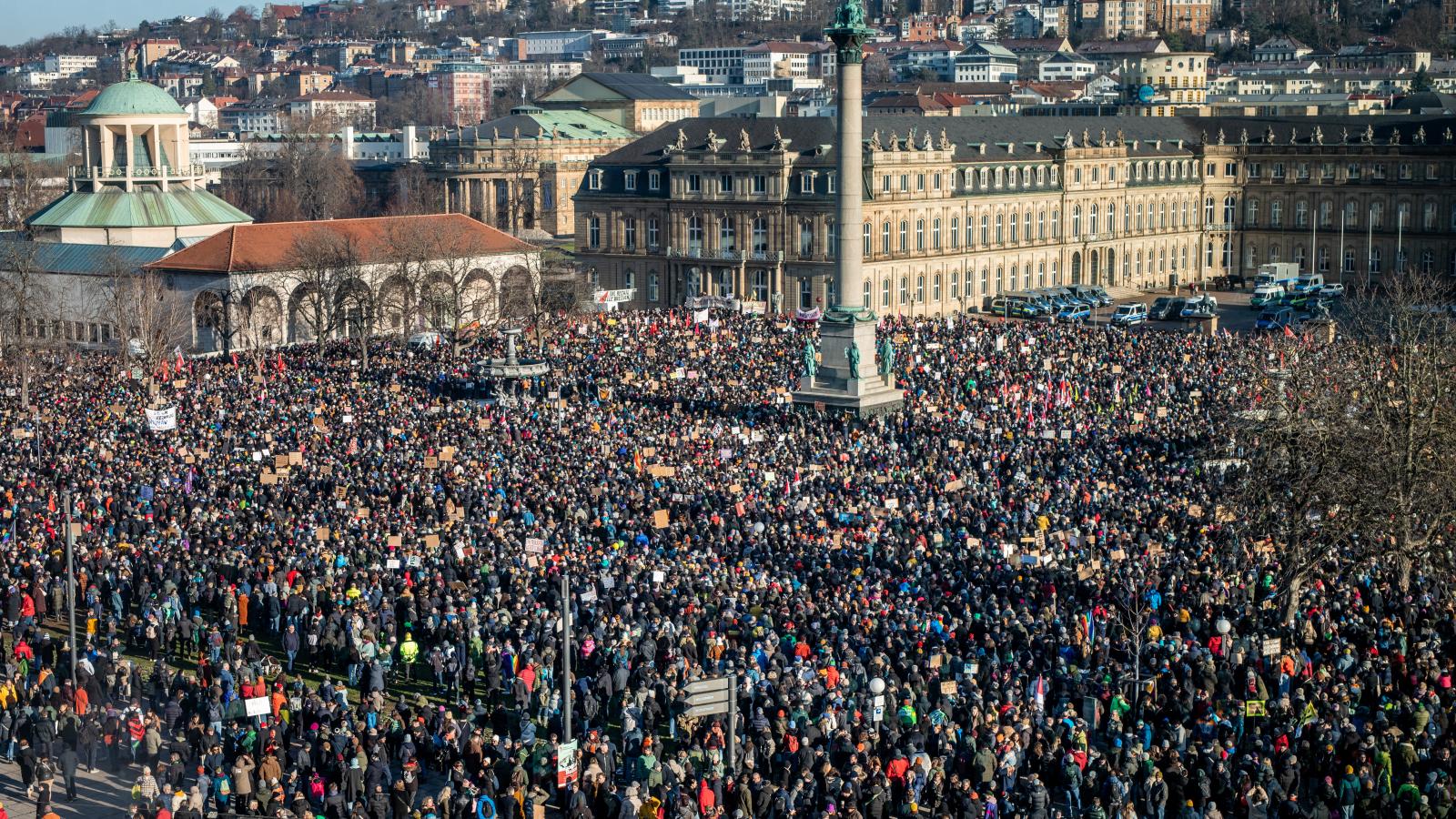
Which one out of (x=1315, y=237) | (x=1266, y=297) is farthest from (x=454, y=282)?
(x=1315, y=237)

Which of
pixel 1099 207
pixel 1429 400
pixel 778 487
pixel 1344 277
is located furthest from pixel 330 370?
pixel 1344 277

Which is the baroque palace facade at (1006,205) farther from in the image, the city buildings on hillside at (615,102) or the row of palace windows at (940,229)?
the city buildings on hillside at (615,102)

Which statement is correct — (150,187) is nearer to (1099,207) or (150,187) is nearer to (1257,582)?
(1099,207)

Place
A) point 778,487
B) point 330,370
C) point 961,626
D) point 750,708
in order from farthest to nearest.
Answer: point 330,370, point 778,487, point 961,626, point 750,708

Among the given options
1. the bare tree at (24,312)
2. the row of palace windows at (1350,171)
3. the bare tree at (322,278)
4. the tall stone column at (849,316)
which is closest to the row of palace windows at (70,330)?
the bare tree at (24,312)

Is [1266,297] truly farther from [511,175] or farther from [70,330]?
[511,175]
